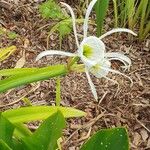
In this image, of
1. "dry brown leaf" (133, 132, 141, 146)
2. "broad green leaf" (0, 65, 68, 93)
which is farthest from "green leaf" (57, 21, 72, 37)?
"broad green leaf" (0, 65, 68, 93)

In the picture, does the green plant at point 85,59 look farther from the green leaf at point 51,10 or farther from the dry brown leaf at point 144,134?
the green leaf at point 51,10

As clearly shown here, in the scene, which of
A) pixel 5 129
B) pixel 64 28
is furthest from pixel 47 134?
pixel 64 28

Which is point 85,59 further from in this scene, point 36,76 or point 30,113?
point 30,113

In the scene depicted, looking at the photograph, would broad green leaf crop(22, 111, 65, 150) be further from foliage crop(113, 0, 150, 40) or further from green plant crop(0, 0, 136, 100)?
foliage crop(113, 0, 150, 40)

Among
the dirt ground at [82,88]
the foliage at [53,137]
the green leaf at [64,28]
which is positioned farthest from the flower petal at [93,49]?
the green leaf at [64,28]

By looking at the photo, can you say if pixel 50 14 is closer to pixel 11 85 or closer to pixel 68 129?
pixel 68 129
